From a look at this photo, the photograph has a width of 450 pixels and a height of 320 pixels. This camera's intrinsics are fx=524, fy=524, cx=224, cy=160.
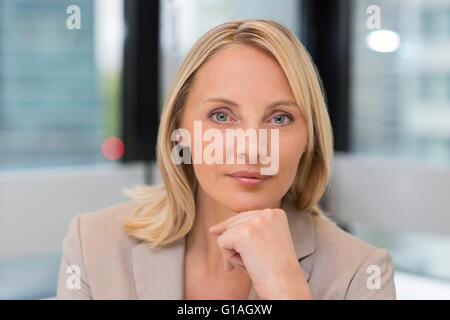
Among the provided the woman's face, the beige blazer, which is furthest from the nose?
the beige blazer

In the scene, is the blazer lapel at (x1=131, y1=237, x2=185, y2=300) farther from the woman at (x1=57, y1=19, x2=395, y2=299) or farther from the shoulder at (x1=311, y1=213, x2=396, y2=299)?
the shoulder at (x1=311, y1=213, x2=396, y2=299)

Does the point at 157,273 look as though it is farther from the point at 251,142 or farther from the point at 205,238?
the point at 251,142

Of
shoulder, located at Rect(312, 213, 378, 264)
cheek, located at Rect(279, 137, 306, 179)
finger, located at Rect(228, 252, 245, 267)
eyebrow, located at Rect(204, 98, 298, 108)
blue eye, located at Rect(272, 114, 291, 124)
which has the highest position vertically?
eyebrow, located at Rect(204, 98, 298, 108)

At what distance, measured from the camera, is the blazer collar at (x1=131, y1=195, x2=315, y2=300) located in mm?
874

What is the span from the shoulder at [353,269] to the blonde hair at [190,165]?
89 millimetres

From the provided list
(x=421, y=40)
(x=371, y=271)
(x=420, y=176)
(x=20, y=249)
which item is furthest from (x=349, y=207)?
(x=371, y=271)

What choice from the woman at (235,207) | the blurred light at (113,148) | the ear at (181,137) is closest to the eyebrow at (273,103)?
the woman at (235,207)

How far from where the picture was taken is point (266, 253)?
2.19 ft

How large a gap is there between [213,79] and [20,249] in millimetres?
1878

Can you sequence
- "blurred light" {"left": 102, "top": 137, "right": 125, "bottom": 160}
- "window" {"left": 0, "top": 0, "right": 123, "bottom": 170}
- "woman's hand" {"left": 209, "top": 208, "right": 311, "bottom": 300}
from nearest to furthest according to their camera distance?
1. "woman's hand" {"left": 209, "top": 208, "right": 311, "bottom": 300}
2. "window" {"left": 0, "top": 0, "right": 123, "bottom": 170}
3. "blurred light" {"left": 102, "top": 137, "right": 125, "bottom": 160}

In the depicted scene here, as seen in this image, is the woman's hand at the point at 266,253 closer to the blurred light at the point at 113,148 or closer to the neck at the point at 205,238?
the neck at the point at 205,238

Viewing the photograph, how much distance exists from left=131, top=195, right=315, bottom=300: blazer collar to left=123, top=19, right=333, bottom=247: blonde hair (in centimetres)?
2

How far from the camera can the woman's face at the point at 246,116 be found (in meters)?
0.69
